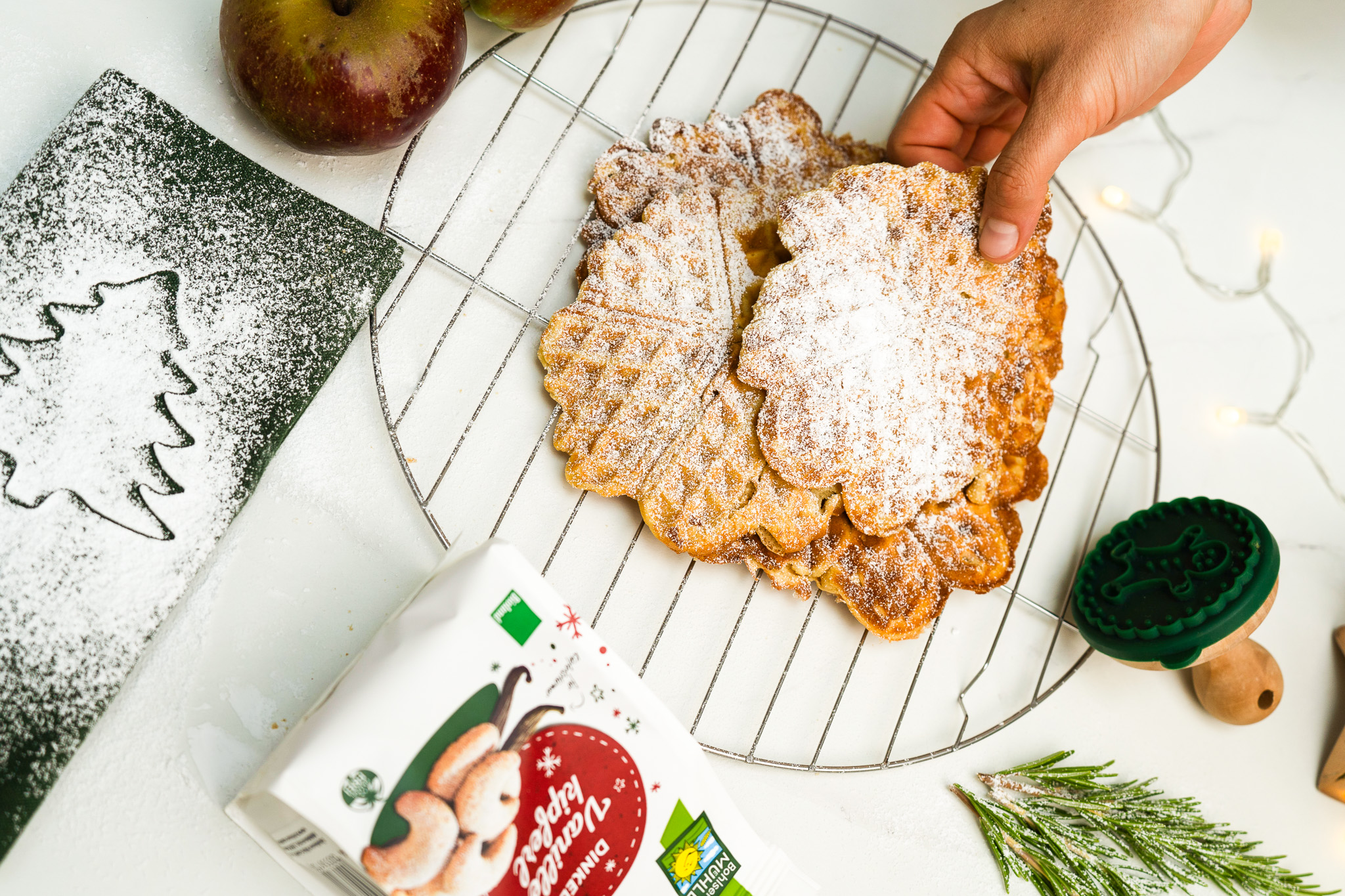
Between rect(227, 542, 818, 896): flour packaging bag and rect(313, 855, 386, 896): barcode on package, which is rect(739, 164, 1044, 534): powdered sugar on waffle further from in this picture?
rect(313, 855, 386, 896): barcode on package

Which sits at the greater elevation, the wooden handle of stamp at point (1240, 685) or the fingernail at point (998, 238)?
the fingernail at point (998, 238)

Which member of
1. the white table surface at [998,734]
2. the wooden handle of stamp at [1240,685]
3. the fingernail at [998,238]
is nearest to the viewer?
the white table surface at [998,734]

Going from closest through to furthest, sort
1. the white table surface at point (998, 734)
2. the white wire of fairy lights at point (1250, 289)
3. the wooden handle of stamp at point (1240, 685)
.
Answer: the white table surface at point (998, 734), the wooden handle of stamp at point (1240, 685), the white wire of fairy lights at point (1250, 289)

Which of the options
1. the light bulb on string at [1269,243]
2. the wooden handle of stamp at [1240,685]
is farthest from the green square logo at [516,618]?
the light bulb on string at [1269,243]

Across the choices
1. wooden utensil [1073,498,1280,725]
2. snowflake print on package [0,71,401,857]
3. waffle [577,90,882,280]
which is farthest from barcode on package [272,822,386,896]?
wooden utensil [1073,498,1280,725]

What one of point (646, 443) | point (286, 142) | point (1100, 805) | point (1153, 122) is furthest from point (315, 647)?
point (1153, 122)

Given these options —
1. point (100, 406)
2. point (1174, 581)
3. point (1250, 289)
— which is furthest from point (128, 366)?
point (1250, 289)

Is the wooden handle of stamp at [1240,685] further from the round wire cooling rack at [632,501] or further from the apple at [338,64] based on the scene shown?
the apple at [338,64]
